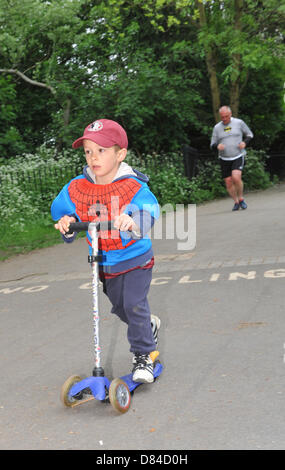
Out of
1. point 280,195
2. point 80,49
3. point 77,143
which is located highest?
point 80,49

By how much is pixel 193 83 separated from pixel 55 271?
1112cm

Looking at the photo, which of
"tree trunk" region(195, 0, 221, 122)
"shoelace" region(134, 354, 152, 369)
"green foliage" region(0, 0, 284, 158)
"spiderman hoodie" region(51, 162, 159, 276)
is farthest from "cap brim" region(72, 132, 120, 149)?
"tree trunk" region(195, 0, 221, 122)

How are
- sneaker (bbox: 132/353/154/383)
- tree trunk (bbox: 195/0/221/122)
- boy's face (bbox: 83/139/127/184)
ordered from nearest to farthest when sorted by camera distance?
boy's face (bbox: 83/139/127/184) → sneaker (bbox: 132/353/154/383) → tree trunk (bbox: 195/0/221/122)

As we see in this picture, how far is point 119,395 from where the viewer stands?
3.84 meters

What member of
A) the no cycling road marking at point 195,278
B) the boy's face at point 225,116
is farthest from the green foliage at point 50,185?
the no cycling road marking at point 195,278

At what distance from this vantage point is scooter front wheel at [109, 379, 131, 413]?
375cm

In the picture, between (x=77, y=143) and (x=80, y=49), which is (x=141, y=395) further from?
(x=80, y=49)

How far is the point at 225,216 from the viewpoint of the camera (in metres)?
13.1

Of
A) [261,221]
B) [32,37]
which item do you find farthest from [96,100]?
[261,221]

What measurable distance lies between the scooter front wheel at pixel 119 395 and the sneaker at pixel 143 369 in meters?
0.16

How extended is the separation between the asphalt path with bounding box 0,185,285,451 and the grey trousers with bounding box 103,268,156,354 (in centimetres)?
31

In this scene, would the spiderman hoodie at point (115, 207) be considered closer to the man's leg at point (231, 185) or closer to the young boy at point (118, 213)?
the young boy at point (118, 213)

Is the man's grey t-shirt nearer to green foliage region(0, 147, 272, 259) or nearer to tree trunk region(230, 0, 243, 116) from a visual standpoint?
green foliage region(0, 147, 272, 259)

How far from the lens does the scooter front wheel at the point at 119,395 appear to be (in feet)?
12.3
